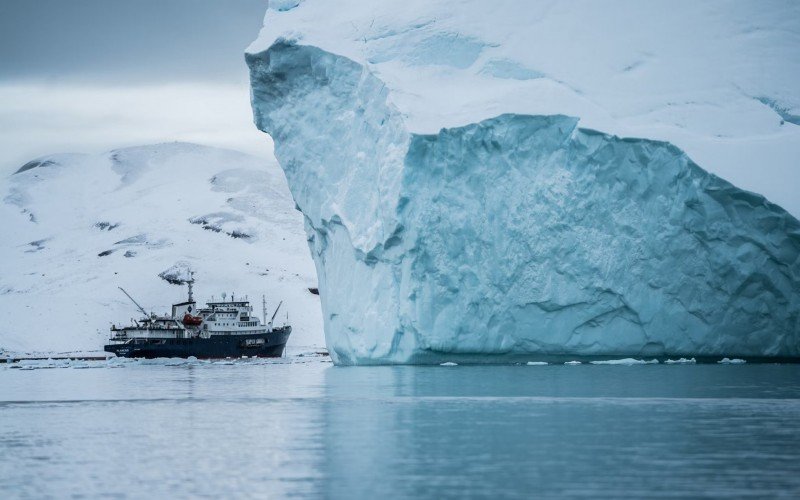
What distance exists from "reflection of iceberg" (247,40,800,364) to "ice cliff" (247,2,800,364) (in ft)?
0.10

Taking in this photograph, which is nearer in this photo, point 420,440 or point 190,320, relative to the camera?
point 420,440

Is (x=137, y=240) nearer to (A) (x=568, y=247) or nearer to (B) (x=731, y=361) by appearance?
(B) (x=731, y=361)

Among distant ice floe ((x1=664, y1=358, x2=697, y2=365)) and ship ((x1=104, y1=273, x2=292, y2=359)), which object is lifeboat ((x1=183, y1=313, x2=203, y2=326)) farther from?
distant ice floe ((x1=664, y1=358, x2=697, y2=365))

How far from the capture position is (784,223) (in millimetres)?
22516

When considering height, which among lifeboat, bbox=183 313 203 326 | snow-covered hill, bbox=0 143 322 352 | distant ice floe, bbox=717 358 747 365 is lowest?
distant ice floe, bbox=717 358 747 365

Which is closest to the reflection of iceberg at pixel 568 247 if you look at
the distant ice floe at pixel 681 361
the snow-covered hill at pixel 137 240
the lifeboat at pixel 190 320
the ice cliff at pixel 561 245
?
the ice cliff at pixel 561 245

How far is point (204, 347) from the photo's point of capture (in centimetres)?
4788

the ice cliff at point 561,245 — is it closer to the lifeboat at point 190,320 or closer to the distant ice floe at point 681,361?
the distant ice floe at point 681,361

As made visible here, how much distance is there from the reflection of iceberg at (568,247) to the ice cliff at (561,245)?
3 cm

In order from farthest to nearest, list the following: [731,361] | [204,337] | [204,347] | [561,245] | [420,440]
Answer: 1. [204,337]
2. [204,347]
3. [731,361]
4. [561,245]
5. [420,440]

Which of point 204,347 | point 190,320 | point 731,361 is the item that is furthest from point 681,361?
point 190,320

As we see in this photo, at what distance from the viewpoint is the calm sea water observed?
847 cm

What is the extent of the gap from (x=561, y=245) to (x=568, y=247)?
16 cm

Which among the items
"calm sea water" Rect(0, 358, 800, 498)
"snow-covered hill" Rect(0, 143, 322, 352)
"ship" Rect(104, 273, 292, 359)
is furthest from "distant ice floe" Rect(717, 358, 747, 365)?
"snow-covered hill" Rect(0, 143, 322, 352)
